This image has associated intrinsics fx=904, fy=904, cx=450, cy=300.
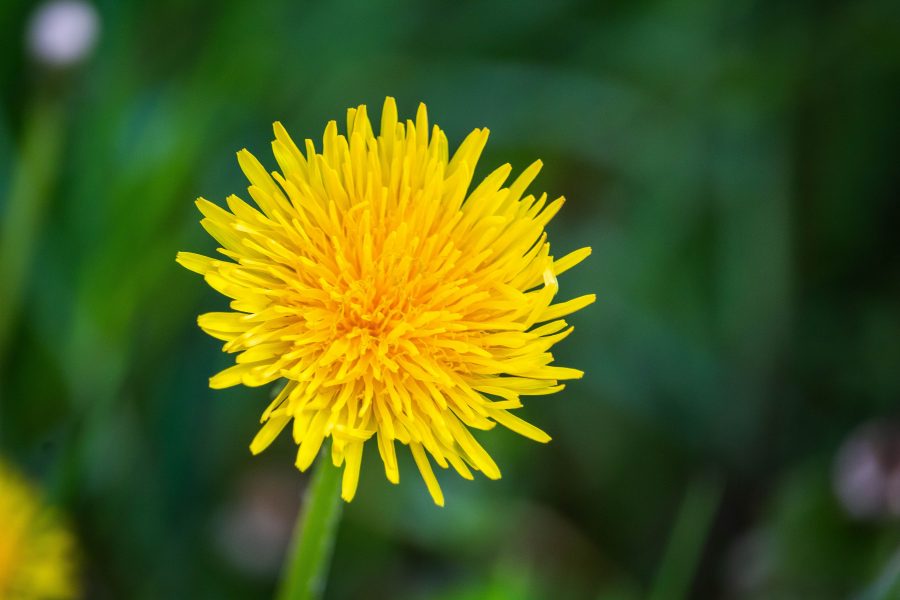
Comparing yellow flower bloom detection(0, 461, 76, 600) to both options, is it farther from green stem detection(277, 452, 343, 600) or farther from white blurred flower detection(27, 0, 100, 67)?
white blurred flower detection(27, 0, 100, 67)

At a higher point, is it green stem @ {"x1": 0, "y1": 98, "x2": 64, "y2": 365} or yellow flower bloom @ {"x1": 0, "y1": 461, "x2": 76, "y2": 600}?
green stem @ {"x1": 0, "y1": 98, "x2": 64, "y2": 365}

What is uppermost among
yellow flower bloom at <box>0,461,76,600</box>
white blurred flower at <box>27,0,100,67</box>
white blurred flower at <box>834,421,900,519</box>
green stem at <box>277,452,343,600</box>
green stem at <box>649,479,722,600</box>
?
white blurred flower at <box>27,0,100,67</box>

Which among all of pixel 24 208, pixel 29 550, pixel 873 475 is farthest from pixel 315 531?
pixel 873 475

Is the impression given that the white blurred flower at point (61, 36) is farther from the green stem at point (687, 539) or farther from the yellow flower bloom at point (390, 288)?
the green stem at point (687, 539)

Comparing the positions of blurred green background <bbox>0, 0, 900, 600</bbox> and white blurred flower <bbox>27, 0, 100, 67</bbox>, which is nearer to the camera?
white blurred flower <bbox>27, 0, 100, 67</bbox>

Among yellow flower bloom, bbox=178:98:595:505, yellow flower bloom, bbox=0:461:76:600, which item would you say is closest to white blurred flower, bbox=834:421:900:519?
yellow flower bloom, bbox=178:98:595:505

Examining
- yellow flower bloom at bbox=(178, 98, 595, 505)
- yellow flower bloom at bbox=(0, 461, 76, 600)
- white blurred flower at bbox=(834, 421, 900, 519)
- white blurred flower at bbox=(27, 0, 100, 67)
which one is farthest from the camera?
white blurred flower at bbox=(834, 421, 900, 519)
